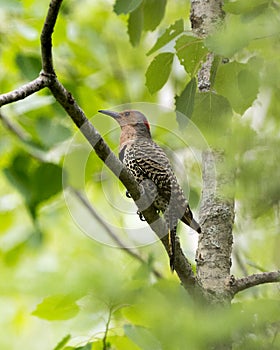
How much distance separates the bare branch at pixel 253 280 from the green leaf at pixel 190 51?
687 millimetres

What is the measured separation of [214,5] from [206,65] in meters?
0.26

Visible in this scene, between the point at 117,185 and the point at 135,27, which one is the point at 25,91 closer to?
the point at 117,185

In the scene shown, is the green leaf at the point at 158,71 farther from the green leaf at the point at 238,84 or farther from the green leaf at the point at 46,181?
the green leaf at the point at 46,181

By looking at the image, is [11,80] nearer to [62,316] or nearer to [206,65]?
[206,65]

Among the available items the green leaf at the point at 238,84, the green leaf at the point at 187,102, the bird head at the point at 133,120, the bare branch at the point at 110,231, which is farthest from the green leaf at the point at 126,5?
the bare branch at the point at 110,231

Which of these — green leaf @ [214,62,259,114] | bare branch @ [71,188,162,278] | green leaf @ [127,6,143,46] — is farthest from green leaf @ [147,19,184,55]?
bare branch @ [71,188,162,278]

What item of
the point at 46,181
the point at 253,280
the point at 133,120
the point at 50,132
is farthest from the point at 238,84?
the point at 133,120

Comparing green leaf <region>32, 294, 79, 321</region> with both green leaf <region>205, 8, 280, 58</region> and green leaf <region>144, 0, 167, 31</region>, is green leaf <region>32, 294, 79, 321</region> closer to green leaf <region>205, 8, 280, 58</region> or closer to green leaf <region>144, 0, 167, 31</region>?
green leaf <region>205, 8, 280, 58</region>

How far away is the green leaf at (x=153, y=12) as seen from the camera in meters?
3.25

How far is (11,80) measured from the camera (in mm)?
5047

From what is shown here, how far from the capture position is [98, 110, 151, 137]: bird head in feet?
13.4

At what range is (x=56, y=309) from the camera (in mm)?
2756

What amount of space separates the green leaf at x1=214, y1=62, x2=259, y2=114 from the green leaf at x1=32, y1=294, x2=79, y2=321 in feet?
2.86

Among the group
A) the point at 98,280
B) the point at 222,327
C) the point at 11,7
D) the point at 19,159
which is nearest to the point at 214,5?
the point at 11,7
